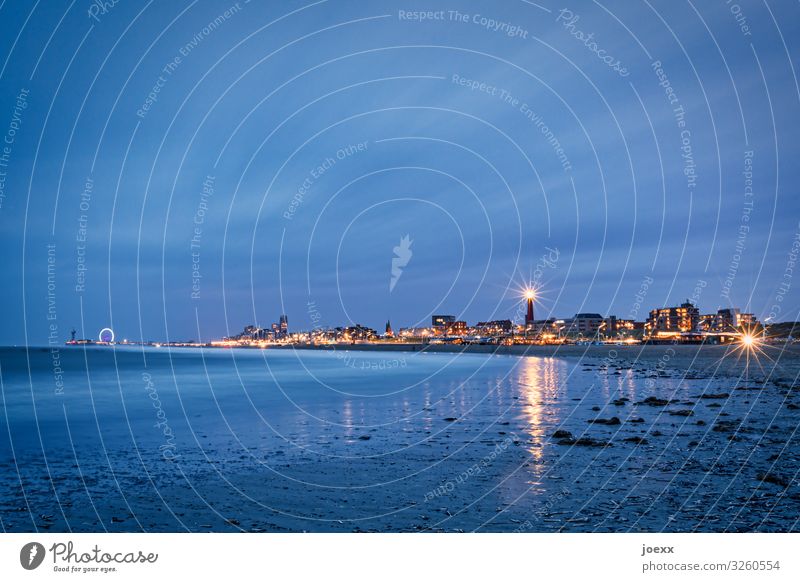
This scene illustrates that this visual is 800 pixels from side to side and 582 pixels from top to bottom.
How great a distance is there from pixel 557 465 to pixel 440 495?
4.41m

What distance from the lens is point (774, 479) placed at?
13.6 meters

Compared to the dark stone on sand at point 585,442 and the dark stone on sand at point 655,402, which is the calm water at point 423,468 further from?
the dark stone on sand at point 655,402

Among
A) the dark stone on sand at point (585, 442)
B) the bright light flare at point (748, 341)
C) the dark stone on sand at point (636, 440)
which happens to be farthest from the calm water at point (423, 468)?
the bright light flare at point (748, 341)

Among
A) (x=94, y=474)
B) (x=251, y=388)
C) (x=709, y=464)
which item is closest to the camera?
(x=709, y=464)

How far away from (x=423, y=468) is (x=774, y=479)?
29.6 ft

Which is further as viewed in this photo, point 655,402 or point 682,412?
point 655,402

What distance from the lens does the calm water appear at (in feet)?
39.3

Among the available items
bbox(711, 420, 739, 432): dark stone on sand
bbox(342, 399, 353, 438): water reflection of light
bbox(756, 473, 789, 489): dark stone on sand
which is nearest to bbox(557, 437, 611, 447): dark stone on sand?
bbox(711, 420, 739, 432): dark stone on sand

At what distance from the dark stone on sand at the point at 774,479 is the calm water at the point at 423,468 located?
0.23ft

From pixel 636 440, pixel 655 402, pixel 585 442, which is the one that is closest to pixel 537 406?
pixel 655 402

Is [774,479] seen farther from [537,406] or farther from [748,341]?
[748,341]

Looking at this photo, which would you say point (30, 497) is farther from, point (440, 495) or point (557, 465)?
point (557, 465)

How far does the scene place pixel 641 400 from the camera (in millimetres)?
31812

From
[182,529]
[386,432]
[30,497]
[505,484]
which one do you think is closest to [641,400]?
[386,432]
